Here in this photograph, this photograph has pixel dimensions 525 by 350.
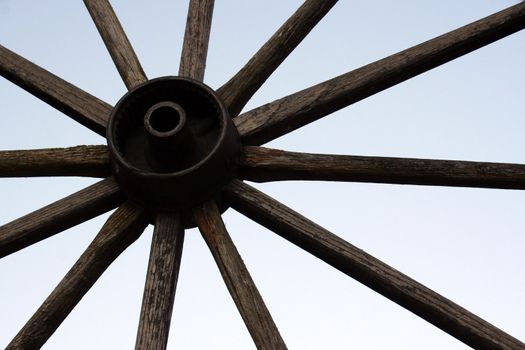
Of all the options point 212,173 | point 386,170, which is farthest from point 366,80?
point 212,173

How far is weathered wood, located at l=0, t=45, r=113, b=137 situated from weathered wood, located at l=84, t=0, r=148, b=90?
0.72ft

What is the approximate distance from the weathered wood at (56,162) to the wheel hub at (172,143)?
0.13m

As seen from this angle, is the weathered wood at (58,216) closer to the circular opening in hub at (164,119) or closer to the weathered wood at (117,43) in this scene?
the circular opening in hub at (164,119)

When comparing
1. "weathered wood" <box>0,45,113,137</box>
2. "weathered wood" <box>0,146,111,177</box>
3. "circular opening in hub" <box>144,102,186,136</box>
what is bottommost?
"circular opening in hub" <box>144,102,186,136</box>

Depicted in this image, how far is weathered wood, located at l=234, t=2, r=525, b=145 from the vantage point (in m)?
3.08

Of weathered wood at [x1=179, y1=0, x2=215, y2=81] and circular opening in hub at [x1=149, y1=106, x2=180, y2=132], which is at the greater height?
weathered wood at [x1=179, y1=0, x2=215, y2=81]

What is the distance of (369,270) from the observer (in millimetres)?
2723

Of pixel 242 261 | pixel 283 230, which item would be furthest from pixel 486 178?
pixel 242 261

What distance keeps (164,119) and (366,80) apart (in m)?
0.94

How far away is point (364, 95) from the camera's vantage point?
3.14 metres

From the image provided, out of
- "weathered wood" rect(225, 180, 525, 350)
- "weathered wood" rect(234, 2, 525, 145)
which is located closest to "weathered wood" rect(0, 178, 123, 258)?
"weathered wood" rect(225, 180, 525, 350)

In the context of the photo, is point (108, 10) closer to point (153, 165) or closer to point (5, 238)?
point (153, 165)

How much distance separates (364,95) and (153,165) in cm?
102

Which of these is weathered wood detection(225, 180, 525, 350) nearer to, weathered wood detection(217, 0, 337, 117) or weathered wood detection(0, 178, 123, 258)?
weathered wood detection(217, 0, 337, 117)
